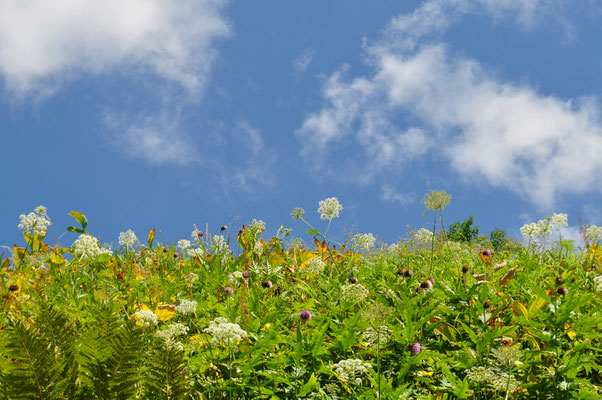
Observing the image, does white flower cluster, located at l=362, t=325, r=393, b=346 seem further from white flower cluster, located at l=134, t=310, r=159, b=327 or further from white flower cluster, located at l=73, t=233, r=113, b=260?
white flower cluster, located at l=73, t=233, r=113, b=260

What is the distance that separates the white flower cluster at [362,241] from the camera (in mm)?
5711

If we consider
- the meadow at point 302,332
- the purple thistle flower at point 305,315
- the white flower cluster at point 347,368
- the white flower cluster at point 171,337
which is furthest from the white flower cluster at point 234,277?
the white flower cluster at point 347,368

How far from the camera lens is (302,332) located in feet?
11.2

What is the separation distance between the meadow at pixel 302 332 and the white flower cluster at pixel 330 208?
0.5 inches

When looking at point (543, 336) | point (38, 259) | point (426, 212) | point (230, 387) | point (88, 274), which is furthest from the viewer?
point (38, 259)

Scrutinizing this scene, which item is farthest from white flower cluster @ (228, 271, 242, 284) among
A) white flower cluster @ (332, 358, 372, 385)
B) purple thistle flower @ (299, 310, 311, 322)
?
white flower cluster @ (332, 358, 372, 385)

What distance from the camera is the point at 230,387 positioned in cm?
266

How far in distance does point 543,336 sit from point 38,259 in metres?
5.03

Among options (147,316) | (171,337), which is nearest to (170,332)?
(171,337)

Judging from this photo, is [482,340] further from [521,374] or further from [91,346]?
[91,346]

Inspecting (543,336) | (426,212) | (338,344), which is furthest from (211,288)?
(543,336)

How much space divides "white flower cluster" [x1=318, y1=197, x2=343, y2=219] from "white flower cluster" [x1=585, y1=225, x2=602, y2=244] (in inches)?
102

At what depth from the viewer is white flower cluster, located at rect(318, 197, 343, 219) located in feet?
17.9

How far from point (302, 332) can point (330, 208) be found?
2217 mm
